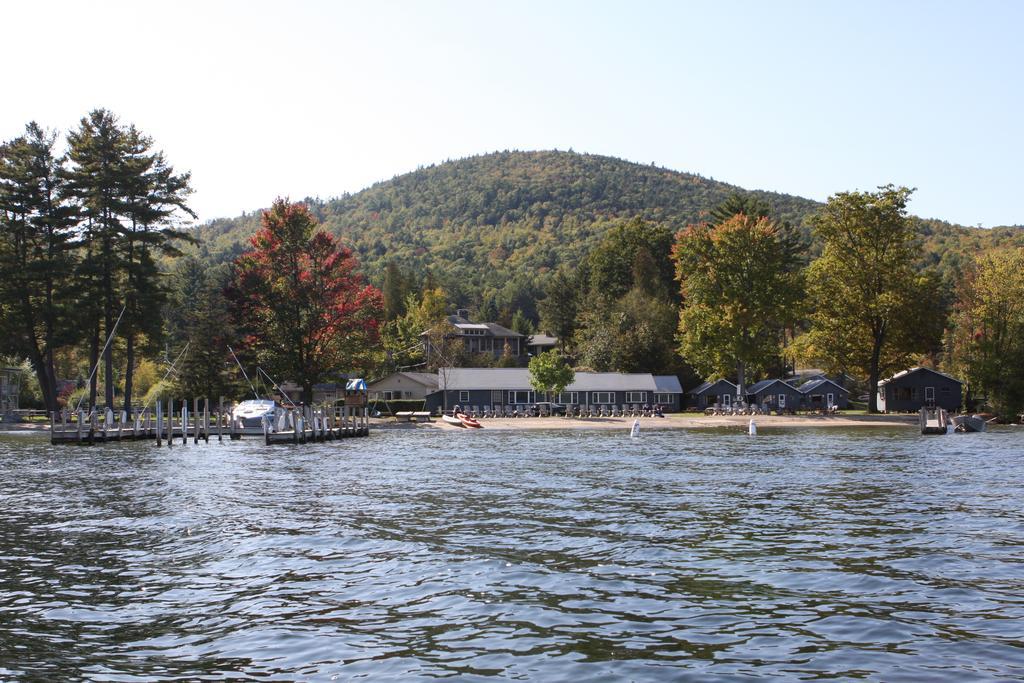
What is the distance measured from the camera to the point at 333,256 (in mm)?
82812

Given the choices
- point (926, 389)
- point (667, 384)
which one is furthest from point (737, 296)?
point (926, 389)

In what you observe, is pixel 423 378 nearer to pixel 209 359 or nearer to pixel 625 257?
pixel 209 359

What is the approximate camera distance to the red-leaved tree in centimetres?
7975

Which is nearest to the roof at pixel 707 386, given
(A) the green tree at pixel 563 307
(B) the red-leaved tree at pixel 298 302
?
(A) the green tree at pixel 563 307

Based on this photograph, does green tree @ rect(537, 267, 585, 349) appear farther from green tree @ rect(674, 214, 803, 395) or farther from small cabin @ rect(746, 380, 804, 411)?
green tree @ rect(674, 214, 803, 395)

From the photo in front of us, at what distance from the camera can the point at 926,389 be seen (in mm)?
99562

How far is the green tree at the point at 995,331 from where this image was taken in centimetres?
8100

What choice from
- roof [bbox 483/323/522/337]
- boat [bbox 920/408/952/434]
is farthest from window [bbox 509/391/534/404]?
roof [bbox 483/323/522/337]

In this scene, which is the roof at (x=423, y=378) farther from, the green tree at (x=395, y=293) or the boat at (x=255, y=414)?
the green tree at (x=395, y=293)

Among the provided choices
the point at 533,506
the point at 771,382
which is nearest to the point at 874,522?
the point at 533,506

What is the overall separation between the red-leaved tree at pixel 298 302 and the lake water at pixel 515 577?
4328 cm

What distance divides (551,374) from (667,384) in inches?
653

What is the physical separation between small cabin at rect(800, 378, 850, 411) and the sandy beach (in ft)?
30.9

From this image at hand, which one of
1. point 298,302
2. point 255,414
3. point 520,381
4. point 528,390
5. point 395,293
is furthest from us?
point 395,293
